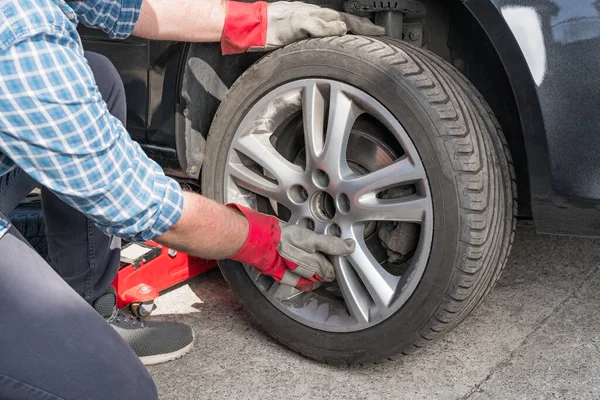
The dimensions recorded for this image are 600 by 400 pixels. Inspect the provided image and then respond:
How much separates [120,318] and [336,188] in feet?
2.67

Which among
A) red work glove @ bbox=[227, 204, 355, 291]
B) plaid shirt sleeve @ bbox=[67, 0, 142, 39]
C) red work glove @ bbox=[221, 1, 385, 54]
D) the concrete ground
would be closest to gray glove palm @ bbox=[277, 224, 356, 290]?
red work glove @ bbox=[227, 204, 355, 291]

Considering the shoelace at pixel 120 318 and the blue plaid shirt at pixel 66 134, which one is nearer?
the blue plaid shirt at pixel 66 134

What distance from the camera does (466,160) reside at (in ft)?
6.75

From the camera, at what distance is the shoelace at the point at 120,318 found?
99.2 inches

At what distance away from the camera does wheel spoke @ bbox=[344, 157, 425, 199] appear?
2.15 m

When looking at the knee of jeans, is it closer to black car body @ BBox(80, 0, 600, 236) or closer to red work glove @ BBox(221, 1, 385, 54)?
red work glove @ BBox(221, 1, 385, 54)

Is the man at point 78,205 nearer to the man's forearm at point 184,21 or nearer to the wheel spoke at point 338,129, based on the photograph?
the man's forearm at point 184,21

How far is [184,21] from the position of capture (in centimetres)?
236

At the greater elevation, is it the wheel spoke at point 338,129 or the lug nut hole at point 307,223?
the wheel spoke at point 338,129

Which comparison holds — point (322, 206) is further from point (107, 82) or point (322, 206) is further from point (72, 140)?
point (72, 140)

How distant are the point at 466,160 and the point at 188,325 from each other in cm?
106

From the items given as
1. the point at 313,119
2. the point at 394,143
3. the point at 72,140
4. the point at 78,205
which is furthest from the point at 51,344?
the point at 394,143

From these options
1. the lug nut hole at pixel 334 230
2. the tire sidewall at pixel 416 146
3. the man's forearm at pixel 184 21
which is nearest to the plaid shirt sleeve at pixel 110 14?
the man's forearm at pixel 184 21

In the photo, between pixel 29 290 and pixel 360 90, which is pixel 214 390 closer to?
pixel 29 290
